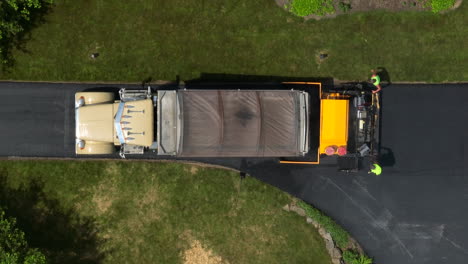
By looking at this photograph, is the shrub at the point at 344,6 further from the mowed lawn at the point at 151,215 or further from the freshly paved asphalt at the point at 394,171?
the mowed lawn at the point at 151,215

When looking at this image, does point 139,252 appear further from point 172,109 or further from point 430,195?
point 430,195

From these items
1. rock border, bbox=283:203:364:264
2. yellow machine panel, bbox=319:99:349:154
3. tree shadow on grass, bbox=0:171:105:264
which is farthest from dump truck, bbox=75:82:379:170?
tree shadow on grass, bbox=0:171:105:264

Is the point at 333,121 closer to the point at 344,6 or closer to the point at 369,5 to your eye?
the point at 344,6

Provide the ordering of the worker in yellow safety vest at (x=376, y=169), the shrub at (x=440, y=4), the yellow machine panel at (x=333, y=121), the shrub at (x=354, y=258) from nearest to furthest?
the yellow machine panel at (x=333, y=121)
the worker in yellow safety vest at (x=376, y=169)
the shrub at (x=354, y=258)
the shrub at (x=440, y=4)

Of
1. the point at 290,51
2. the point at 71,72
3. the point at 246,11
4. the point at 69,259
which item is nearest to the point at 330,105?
the point at 290,51

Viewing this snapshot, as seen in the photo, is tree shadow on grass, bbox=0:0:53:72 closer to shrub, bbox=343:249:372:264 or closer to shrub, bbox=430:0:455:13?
shrub, bbox=343:249:372:264

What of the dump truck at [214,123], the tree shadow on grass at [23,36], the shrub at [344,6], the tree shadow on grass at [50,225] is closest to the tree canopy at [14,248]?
the tree shadow on grass at [50,225]

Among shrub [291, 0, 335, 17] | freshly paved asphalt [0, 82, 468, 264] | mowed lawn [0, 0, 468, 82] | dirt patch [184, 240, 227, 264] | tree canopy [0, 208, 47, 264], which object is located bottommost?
dirt patch [184, 240, 227, 264]
